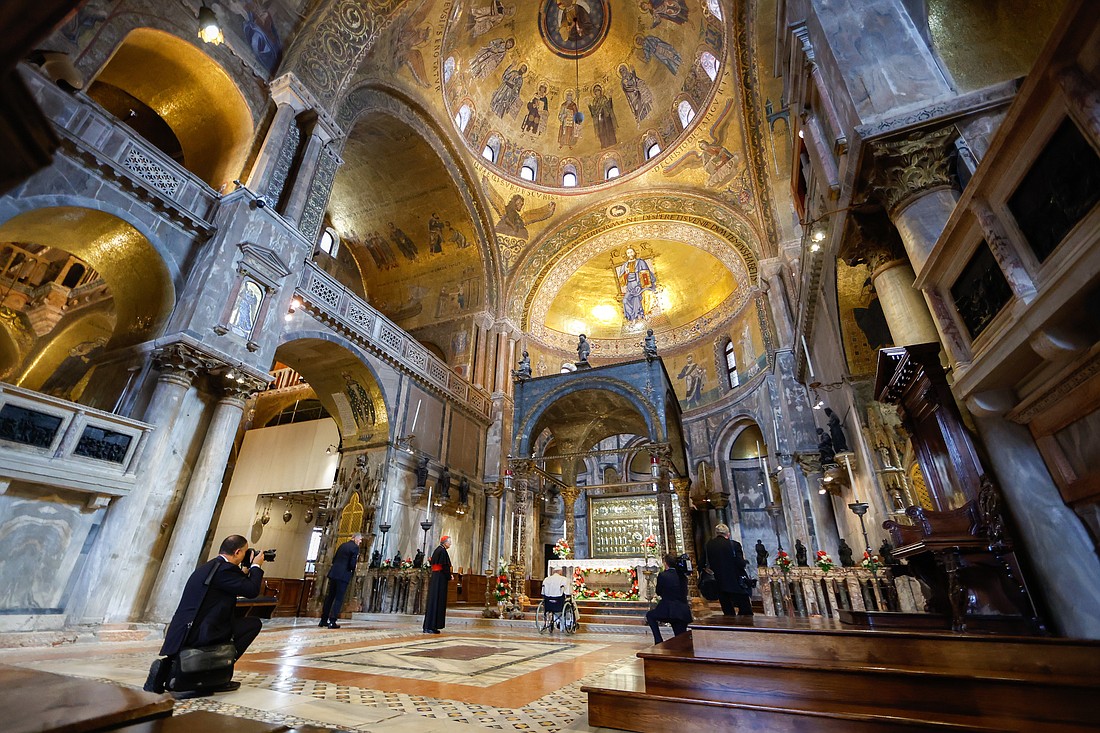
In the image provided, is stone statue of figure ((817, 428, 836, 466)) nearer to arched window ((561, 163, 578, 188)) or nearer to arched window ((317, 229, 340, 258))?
arched window ((561, 163, 578, 188))

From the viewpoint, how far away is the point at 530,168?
19.4 m

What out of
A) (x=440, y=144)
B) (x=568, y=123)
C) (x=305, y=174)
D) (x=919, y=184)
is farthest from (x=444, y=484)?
(x=568, y=123)

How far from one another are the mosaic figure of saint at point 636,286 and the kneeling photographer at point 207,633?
18.4 metres

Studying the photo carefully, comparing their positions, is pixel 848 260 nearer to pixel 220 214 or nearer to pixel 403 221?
pixel 220 214

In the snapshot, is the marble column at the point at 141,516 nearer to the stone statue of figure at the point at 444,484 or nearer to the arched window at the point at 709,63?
the stone statue of figure at the point at 444,484

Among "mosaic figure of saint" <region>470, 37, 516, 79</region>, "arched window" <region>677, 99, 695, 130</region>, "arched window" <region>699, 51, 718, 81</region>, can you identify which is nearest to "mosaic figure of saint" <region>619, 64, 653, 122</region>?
"arched window" <region>677, 99, 695, 130</region>

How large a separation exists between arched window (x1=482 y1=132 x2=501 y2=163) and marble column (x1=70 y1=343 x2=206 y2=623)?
1381cm

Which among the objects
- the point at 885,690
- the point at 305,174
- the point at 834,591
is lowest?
the point at 885,690

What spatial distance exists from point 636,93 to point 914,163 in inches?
654

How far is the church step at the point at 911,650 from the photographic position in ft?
6.98

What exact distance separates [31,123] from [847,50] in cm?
697

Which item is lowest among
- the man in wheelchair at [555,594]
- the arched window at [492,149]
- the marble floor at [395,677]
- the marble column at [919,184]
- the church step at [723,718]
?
the marble floor at [395,677]

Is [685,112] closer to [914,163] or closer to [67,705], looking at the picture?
[914,163]

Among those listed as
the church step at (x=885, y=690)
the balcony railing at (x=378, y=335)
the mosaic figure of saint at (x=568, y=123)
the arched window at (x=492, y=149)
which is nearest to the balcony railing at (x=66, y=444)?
the balcony railing at (x=378, y=335)
